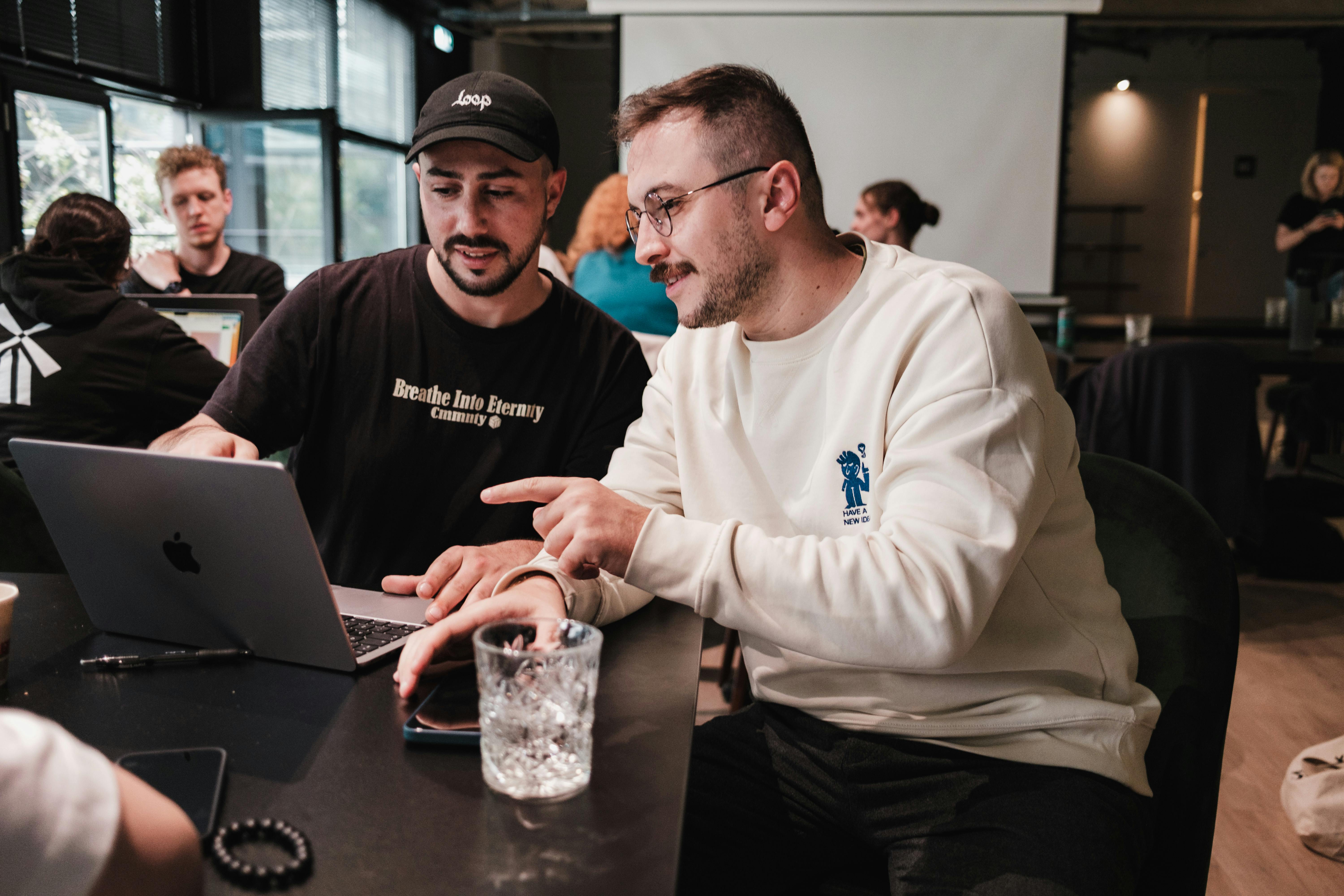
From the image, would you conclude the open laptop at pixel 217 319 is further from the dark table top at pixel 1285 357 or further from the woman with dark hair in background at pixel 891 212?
A: the dark table top at pixel 1285 357

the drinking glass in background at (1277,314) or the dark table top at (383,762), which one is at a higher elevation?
the drinking glass in background at (1277,314)

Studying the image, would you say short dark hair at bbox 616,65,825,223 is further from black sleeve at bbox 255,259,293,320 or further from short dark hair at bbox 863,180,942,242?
short dark hair at bbox 863,180,942,242

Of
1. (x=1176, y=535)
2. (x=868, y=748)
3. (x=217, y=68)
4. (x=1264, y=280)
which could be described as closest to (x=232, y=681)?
(x=868, y=748)

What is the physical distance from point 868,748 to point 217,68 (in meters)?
5.38

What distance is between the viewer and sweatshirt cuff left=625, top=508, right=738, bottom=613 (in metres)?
0.90

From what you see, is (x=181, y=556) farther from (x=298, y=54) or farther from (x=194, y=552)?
(x=298, y=54)

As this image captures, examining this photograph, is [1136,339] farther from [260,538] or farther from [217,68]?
[217,68]

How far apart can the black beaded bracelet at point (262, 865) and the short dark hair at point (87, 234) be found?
2066 mm

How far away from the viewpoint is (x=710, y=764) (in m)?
1.13

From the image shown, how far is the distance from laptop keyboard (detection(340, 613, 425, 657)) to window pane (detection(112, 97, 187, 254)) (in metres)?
4.35

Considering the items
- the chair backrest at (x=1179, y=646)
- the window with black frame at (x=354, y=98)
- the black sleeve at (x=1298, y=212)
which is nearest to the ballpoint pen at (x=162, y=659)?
the chair backrest at (x=1179, y=646)

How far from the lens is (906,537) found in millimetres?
898

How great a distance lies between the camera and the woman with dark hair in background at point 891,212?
13.2 ft

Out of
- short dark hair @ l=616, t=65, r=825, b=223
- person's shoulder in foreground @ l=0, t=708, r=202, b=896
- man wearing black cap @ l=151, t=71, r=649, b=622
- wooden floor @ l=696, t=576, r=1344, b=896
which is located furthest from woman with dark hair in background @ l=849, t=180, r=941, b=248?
person's shoulder in foreground @ l=0, t=708, r=202, b=896
